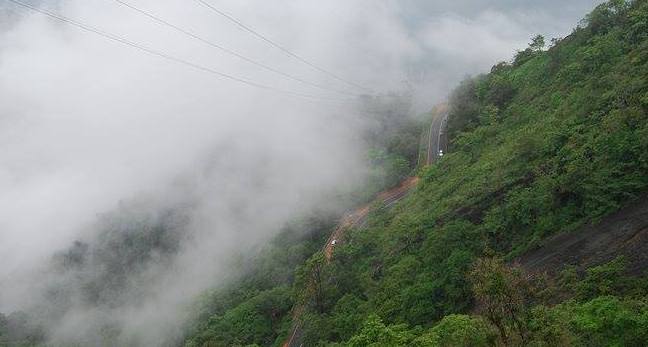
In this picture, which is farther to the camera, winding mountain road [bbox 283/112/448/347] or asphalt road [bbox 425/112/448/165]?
asphalt road [bbox 425/112/448/165]

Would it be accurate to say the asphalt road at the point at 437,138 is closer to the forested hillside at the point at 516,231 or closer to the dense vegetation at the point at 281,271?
the dense vegetation at the point at 281,271

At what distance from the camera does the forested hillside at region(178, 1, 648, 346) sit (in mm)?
22359

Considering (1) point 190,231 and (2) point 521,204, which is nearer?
(2) point 521,204

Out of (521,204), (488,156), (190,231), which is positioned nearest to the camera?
(521,204)

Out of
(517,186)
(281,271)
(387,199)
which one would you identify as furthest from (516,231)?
(387,199)

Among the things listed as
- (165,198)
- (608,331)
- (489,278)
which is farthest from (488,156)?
(165,198)

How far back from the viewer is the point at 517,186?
135 ft

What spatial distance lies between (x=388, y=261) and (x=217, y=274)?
52.0 m

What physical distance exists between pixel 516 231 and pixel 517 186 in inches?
180

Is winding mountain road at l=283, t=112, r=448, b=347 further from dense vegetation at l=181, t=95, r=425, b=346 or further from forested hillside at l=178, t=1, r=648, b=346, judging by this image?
forested hillside at l=178, t=1, r=648, b=346

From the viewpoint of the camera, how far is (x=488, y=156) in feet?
176

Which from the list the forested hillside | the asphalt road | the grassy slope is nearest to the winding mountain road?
the asphalt road

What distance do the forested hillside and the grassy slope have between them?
13 cm

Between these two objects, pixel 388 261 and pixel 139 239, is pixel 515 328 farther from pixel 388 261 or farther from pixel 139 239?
pixel 139 239
